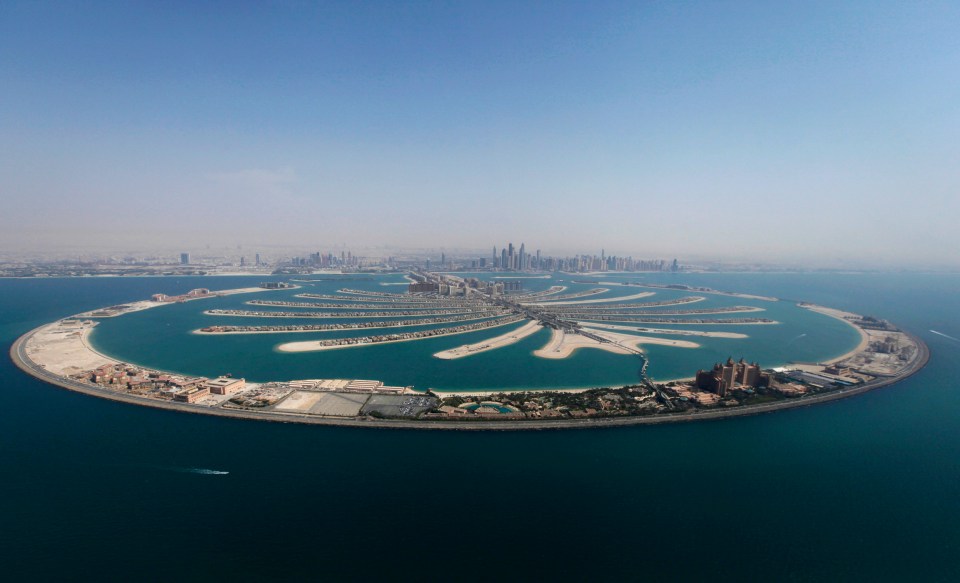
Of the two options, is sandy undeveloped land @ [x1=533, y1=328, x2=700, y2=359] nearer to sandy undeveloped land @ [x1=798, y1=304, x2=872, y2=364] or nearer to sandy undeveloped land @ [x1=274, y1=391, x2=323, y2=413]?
sandy undeveloped land @ [x1=798, y1=304, x2=872, y2=364]

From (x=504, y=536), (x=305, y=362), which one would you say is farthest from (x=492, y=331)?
(x=504, y=536)

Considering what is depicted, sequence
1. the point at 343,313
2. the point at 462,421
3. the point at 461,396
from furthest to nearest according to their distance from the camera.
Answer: the point at 343,313 → the point at 461,396 → the point at 462,421

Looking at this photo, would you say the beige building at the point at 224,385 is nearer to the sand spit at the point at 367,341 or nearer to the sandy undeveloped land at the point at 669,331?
the sand spit at the point at 367,341

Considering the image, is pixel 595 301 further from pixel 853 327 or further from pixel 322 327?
pixel 322 327

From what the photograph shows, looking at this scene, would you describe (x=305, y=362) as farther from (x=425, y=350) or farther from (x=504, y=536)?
(x=504, y=536)

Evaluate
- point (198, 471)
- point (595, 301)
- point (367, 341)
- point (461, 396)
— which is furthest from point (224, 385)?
point (595, 301)
